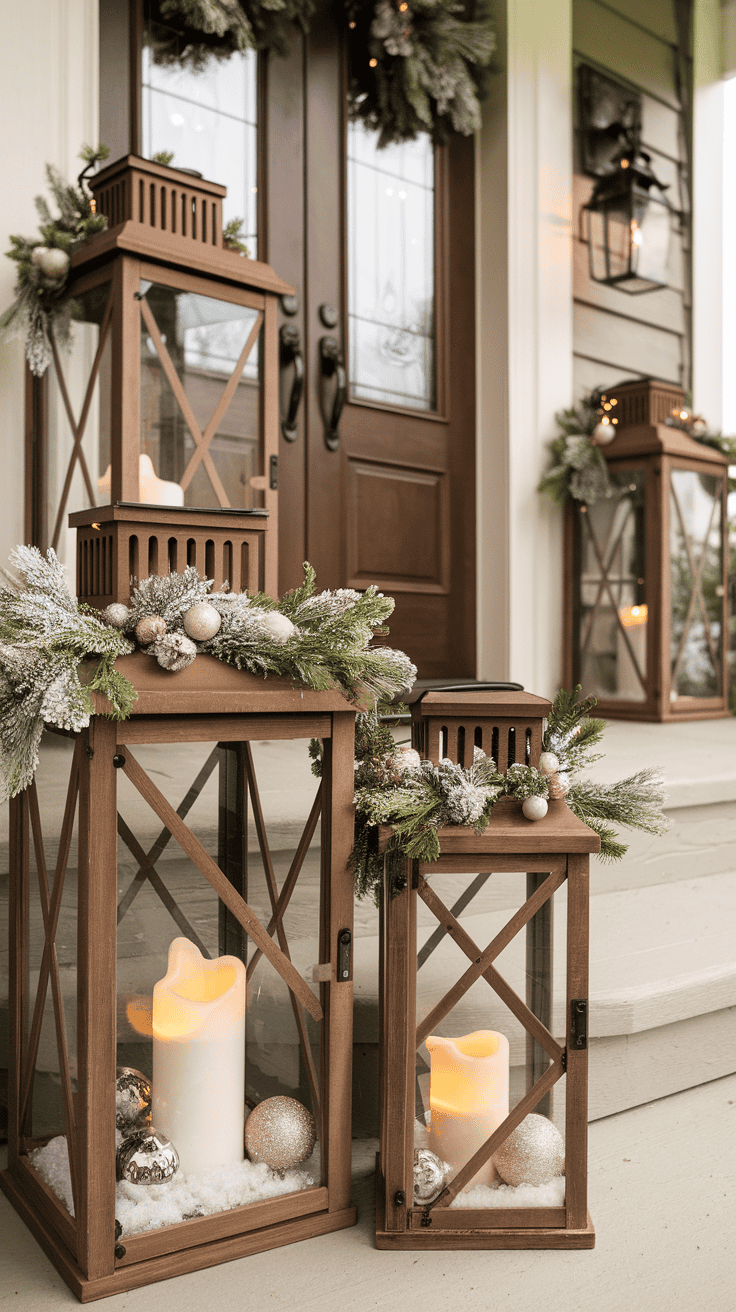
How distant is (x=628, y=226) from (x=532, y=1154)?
271 cm

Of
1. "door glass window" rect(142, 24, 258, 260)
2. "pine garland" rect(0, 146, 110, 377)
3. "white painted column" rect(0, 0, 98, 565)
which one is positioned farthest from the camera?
"door glass window" rect(142, 24, 258, 260)

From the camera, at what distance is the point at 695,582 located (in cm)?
281

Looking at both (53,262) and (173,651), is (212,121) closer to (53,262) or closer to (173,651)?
(53,262)

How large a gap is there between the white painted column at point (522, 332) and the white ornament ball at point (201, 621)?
76.6 inches

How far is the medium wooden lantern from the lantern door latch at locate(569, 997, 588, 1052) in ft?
2.68

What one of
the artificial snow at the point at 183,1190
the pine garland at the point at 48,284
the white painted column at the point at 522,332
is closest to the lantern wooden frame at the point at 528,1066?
the artificial snow at the point at 183,1190

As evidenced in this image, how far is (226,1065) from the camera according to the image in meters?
0.98

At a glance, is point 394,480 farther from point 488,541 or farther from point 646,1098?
point 646,1098

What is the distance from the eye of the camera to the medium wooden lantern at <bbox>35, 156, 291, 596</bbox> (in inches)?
56.8

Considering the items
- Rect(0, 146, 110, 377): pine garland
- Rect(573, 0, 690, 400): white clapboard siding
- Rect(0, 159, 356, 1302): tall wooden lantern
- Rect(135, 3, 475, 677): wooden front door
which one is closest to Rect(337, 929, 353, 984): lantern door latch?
Rect(0, 159, 356, 1302): tall wooden lantern

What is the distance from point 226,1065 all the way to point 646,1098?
2.20 feet

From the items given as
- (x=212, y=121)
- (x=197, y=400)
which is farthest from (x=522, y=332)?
(x=197, y=400)

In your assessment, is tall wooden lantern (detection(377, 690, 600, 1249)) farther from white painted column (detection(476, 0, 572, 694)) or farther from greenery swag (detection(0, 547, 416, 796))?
white painted column (detection(476, 0, 572, 694))

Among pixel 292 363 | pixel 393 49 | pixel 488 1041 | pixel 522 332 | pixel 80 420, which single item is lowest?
pixel 488 1041
